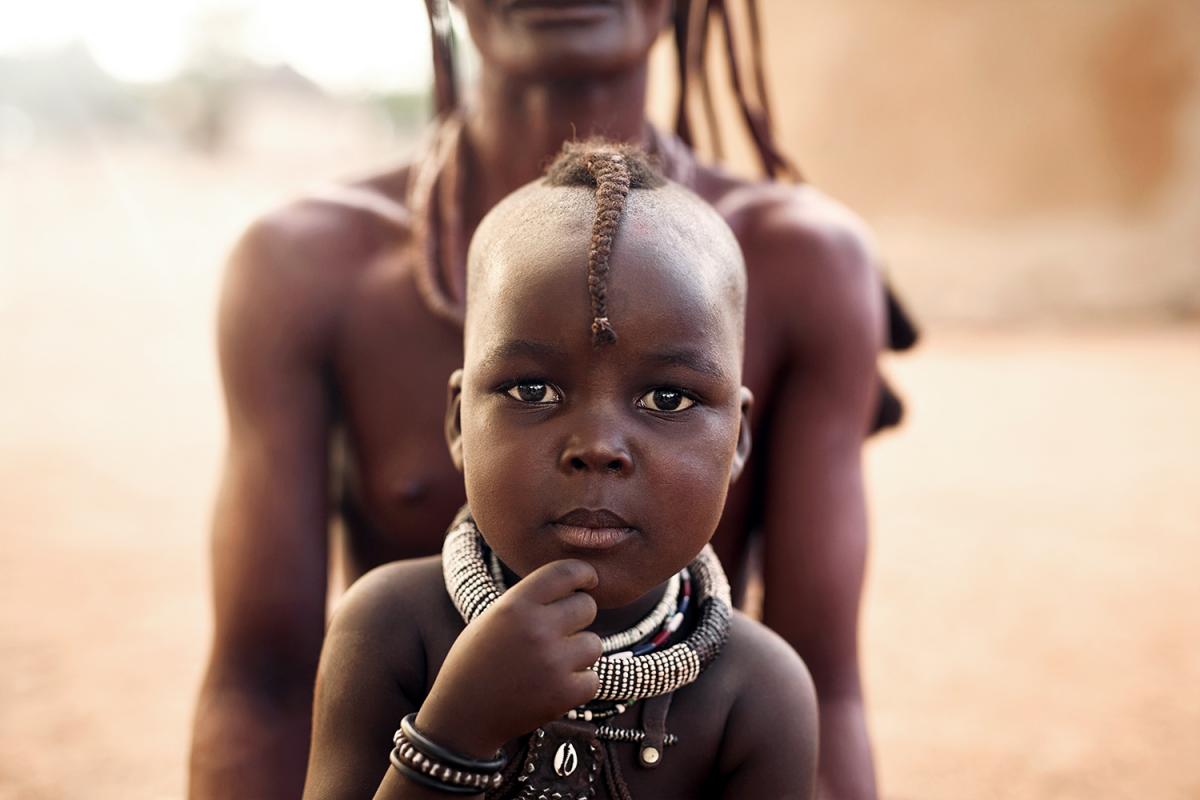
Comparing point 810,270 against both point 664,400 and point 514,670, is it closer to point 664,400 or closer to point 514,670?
point 664,400

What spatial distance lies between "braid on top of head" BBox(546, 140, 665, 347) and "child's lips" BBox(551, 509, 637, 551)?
0.16 m

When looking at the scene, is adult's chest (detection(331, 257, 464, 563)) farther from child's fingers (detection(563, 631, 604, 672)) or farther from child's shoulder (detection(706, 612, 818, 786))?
child's fingers (detection(563, 631, 604, 672))

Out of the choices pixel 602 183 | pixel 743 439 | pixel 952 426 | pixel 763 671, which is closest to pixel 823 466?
pixel 743 439

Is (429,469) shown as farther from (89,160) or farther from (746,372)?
(89,160)

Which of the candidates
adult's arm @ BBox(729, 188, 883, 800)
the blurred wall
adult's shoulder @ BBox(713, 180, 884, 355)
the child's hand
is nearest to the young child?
the child's hand

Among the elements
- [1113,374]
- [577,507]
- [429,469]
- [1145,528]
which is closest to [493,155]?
[429,469]

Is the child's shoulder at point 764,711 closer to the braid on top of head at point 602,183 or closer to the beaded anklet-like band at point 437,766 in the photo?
the beaded anklet-like band at point 437,766

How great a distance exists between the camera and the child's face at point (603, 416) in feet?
3.87

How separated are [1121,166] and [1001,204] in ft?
3.05

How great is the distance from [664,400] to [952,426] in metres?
6.51

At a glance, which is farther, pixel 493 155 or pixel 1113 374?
pixel 1113 374

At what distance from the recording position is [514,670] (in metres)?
1.14

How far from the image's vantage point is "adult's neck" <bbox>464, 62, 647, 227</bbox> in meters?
1.90

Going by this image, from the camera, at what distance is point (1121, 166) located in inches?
385
